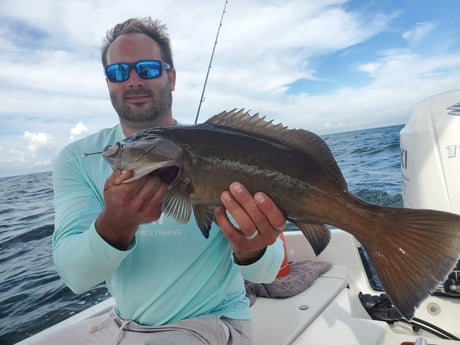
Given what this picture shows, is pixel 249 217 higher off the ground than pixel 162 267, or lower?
higher

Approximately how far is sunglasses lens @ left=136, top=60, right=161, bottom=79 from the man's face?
33mm

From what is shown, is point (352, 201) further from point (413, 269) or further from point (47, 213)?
point (47, 213)

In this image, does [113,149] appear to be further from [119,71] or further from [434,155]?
[434,155]

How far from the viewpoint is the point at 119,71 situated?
2.90 metres

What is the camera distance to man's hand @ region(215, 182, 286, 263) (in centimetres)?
189

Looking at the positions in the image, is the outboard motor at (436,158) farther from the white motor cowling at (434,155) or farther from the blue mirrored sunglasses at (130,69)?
the blue mirrored sunglasses at (130,69)

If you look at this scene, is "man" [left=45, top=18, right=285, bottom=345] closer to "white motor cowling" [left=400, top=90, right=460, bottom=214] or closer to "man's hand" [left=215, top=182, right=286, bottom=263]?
"man's hand" [left=215, top=182, right=286, bottom=263]

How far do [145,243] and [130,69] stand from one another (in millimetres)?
1415

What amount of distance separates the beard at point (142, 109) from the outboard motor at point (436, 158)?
10.5 ft

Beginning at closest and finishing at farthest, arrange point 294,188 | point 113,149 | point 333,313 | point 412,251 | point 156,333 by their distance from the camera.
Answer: point 412,251
point 294,188
point 113,149
point 156,333
point 333,313

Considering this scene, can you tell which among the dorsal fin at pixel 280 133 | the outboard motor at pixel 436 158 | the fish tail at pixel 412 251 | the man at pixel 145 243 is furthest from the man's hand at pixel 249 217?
the outboard motor at pixel 436 158

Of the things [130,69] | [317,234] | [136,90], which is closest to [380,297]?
[317,234]

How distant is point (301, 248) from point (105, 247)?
11.8ft

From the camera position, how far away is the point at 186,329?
2.40m
